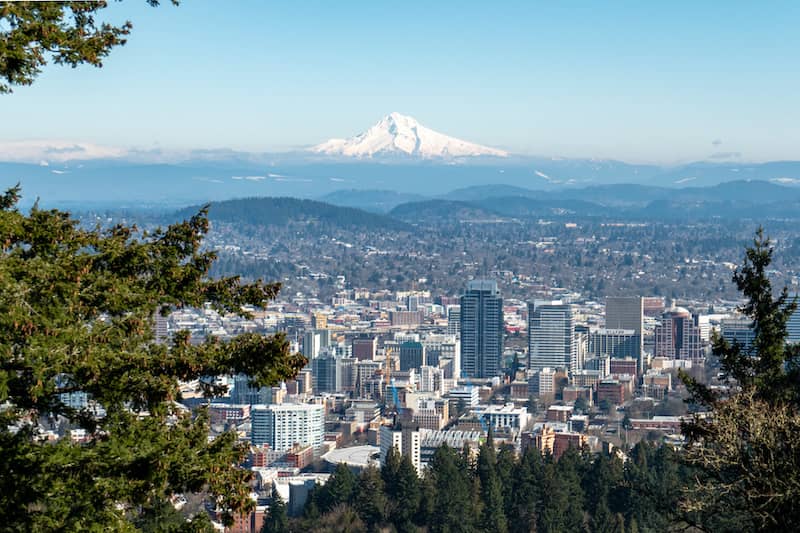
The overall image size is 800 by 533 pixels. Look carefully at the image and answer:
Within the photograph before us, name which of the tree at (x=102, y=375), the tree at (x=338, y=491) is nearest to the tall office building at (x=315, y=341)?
the tree at (x=338, y=491)

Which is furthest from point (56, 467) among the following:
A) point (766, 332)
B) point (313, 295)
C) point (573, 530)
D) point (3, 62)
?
point (313, 295)

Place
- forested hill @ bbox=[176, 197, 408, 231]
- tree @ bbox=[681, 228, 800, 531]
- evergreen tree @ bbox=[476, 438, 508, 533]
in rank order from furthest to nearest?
forested hill @ bbox=[176, 197, 408, 231]
evergreen tree @ bbox=[476, 438, 508, 533]
tree @ bbox=[681, 228, 800, 531]

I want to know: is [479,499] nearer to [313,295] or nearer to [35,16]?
[35,16]

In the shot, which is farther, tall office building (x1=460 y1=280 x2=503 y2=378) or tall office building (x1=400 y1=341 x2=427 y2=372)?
tall office building (x1=460 y1=280 x2=503 y2=378)

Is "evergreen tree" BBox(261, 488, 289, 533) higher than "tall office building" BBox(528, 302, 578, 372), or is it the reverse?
"evergreen tree" BBox(261, 488, 289, 533)

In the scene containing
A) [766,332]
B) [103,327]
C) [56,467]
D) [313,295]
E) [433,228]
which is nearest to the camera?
[56,467]

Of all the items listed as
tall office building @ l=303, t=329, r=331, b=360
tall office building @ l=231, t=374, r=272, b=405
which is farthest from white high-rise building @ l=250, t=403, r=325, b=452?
tall office building @ l=303, t=329, r=331, b=360

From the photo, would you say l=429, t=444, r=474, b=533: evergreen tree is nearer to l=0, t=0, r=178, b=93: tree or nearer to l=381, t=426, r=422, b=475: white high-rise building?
l=381, t=426, r=422, b=475: white high-rise building
